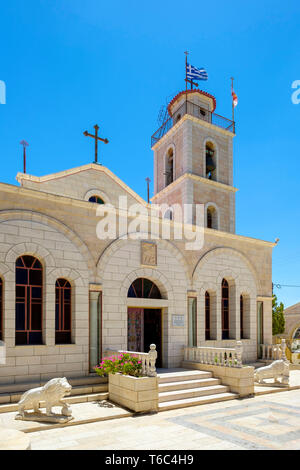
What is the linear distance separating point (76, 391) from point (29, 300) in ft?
9.63

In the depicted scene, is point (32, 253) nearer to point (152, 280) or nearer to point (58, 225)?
point (58, 225)

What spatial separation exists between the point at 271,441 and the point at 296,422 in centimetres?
176

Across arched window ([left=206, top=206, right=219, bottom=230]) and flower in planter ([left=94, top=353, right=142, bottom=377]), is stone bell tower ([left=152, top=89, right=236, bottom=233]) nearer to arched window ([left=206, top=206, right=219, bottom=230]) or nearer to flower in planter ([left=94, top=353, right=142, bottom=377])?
arched window ([left=206, top=206, right=219, bottom=230])

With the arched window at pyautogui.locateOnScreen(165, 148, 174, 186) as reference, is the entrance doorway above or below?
below

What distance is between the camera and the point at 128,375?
33.1 ft

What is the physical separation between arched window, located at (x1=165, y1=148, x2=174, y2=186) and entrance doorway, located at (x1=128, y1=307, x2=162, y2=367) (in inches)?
353

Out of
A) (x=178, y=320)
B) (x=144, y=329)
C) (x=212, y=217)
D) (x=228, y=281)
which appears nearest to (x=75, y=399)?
(x=144, y=329)

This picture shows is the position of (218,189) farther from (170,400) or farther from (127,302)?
(170,400)

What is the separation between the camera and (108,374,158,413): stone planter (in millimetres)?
9422

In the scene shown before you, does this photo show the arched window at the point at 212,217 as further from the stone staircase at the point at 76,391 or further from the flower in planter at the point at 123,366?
the stone staircase at the point at 76,391

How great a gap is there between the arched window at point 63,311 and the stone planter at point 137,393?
7.50 ft

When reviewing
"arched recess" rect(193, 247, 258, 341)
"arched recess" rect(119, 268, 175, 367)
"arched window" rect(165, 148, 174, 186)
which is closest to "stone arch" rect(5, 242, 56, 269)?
"arched recess" rect(119, 268, 175, 367)

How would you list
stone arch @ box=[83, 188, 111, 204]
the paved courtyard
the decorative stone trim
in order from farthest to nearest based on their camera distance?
1. stone arch @ box=[83, 188, 111, 204]
2. the decorative stone trim
3. the paved courtyard
